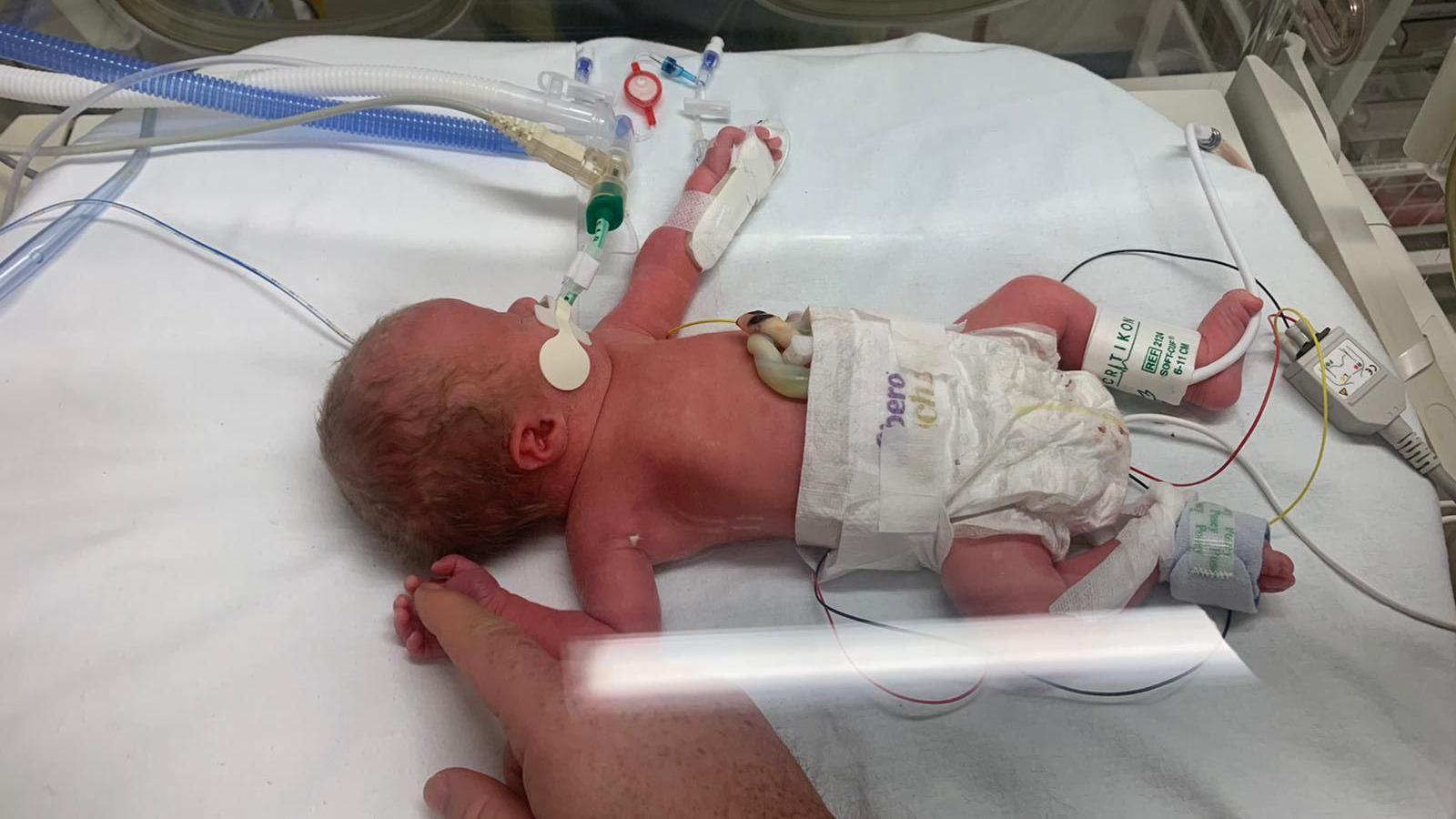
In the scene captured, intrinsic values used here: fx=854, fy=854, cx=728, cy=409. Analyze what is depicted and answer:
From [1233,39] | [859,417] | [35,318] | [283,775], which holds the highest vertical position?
[1233,39]

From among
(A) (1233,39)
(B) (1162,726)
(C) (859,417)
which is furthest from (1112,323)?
(A) (1233,39)

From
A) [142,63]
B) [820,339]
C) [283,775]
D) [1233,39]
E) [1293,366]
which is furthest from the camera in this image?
[1233,39]

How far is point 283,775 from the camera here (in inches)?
33.9

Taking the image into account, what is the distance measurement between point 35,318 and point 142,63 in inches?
17.8

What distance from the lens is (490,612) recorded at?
0.92 meters

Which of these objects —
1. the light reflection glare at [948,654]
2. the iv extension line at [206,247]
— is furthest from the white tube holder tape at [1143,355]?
the iv extension line at [206,247]

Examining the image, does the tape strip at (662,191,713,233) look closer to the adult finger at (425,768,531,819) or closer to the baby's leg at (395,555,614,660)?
the baby's leg at (395,555,614,660)

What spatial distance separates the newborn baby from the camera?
3.05 ft

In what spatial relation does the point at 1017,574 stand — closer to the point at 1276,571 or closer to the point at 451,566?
the point at 1276,571

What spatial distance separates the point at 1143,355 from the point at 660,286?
62 centimetres

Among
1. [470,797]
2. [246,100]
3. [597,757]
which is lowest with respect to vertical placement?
[470,797]

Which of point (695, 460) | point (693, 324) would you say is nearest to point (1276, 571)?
point (695, 460)

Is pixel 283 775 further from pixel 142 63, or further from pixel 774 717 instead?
pixel 142 63

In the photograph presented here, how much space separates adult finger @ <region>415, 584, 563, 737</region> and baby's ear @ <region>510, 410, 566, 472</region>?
16cm
